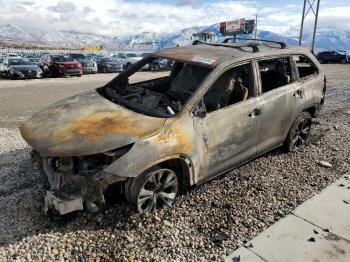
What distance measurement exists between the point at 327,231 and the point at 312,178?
4.52 feet

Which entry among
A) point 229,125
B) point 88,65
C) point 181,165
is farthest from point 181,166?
point 88,65

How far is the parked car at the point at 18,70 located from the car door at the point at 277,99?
17540 millimetres

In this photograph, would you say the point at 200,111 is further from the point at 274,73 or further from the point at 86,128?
the point at 274,73

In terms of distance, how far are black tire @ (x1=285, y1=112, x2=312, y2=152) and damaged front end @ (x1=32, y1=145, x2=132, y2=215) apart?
3.27 m

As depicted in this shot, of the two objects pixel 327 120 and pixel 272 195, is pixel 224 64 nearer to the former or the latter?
pixel 272 195

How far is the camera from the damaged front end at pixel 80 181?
3484 millimetres

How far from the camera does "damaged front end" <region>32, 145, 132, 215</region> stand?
137 inches

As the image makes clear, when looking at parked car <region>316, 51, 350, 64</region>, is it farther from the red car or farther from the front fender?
the front fender

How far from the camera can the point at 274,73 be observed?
210 inches

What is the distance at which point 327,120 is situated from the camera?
844 cm

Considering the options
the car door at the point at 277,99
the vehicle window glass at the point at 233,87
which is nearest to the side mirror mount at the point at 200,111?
the vehicle window glass at the point at 233,87

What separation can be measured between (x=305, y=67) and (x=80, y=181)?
14.9ft

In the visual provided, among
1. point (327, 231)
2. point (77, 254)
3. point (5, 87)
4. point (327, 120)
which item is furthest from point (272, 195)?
point (5, 87)

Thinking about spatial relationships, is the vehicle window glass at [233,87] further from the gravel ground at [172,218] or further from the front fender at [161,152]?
the gravel ground at [172,218]
